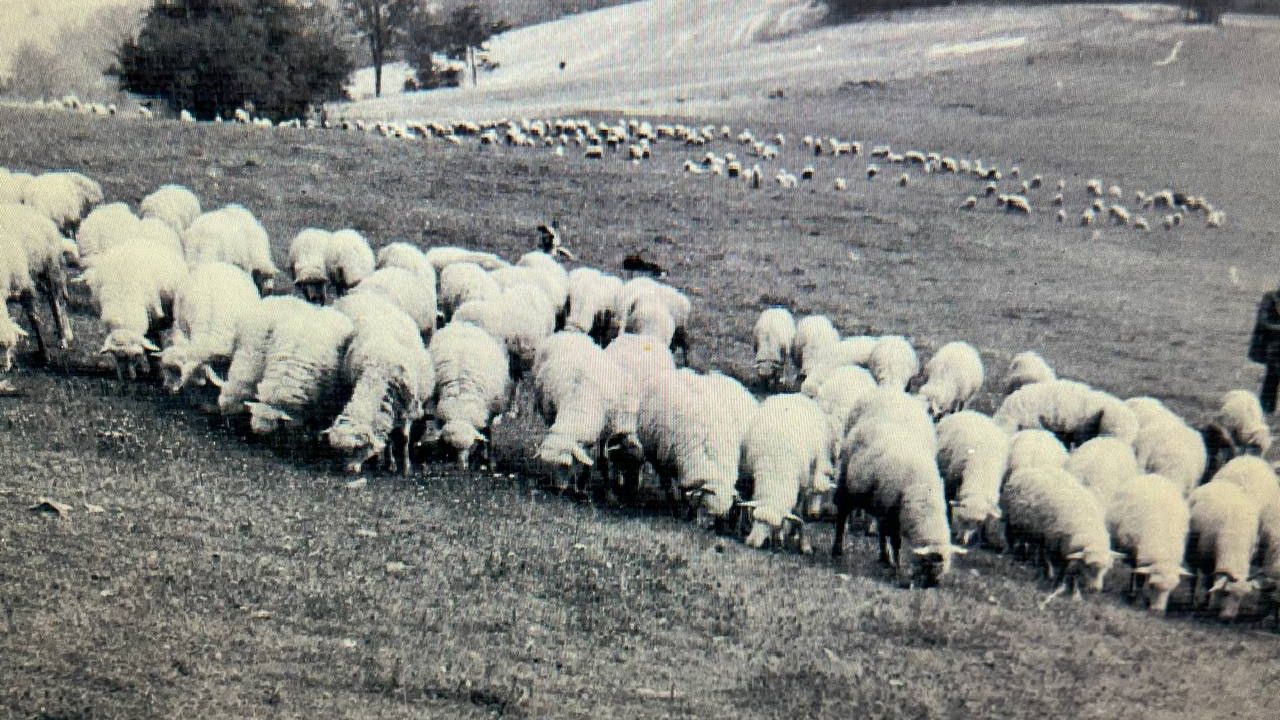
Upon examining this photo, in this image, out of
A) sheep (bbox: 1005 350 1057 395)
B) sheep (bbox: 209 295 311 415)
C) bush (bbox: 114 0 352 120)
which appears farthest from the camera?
bush (bbox: 114 0 352 120)

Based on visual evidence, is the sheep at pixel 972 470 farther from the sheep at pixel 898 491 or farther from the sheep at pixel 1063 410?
the sheep at pixel 1063 410

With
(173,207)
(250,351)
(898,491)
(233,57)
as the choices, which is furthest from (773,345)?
(233,57)

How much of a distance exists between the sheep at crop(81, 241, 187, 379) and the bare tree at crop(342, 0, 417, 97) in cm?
1885

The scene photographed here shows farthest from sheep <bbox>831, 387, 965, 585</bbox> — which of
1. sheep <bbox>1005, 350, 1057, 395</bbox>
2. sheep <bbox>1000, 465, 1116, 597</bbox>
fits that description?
sheep <bbox>1005, 350, 1057, 395</bbox>

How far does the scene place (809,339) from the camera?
30.0 ft

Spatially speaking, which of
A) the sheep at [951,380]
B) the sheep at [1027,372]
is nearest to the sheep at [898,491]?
the sheep at [951,380]

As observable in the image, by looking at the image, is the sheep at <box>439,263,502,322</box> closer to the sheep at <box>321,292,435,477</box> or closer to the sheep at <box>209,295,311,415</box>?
the sheep at <box>321,292,435,477</box>

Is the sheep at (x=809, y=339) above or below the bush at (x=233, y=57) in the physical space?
below

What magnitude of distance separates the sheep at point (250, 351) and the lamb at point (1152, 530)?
195 inches

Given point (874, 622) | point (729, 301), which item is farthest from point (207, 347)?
point (729, 301)

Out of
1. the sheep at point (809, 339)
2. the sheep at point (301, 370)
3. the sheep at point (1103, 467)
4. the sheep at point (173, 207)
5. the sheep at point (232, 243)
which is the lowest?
the sheep at point (1103, 467)

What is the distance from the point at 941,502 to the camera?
5480mm

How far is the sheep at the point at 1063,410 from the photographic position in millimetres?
7367

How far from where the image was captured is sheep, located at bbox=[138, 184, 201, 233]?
33.0 ft
